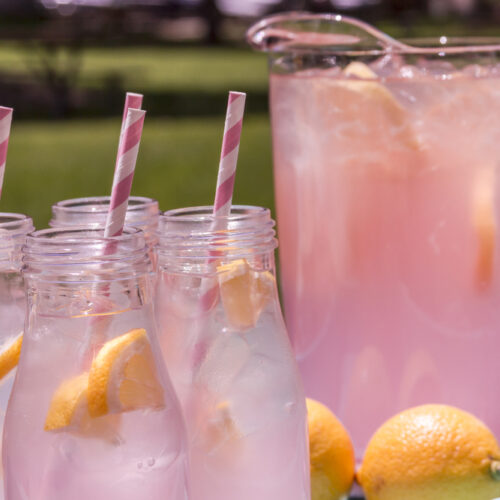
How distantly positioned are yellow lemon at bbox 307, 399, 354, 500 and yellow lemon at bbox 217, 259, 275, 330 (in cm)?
22

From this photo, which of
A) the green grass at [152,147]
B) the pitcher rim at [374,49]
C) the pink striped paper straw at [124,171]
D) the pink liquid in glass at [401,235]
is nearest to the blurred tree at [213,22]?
the green grass at [152,147]

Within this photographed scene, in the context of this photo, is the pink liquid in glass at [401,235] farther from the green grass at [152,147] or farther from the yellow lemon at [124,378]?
the green grass at [152,147]

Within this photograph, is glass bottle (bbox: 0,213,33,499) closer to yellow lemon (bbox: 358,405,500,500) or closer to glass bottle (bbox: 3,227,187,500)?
glass bottle (bbox: 3,227,187,500)

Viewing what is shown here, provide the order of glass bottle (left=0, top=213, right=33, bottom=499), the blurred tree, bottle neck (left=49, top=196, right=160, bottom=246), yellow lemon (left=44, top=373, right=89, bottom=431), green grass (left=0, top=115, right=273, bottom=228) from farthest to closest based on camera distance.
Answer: the blurred tree, green grass (left=0, top=115, right=273, bottom=228), bottle neck (left=49, top=196, right=160, bottom=246), glass bottle (left=0, top=213, right=33, bottom=499), yellow lemon (left=44, top=373, right=89, bottom=431)

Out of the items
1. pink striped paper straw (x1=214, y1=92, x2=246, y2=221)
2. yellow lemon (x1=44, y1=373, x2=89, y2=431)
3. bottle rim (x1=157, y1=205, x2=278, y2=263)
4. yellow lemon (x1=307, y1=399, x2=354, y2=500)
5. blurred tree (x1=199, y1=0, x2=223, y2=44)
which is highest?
blurred tree (x1=199, y1=0, x2=223, y2=44)

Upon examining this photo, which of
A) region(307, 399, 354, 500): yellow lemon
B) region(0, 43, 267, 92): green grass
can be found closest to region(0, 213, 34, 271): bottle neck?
region(307, 399, 354, 500): yellow lemon

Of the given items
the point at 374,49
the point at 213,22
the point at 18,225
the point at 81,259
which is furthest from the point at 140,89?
the point at 81,259

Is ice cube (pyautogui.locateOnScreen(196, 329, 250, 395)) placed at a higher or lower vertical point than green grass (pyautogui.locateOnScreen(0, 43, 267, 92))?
lower

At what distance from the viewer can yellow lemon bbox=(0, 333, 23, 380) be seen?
0.76 m

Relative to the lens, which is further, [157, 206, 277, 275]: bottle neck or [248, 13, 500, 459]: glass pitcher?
[248, 13, 500, 459]: glass pitcher

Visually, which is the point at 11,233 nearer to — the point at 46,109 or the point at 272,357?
the point at 272,357

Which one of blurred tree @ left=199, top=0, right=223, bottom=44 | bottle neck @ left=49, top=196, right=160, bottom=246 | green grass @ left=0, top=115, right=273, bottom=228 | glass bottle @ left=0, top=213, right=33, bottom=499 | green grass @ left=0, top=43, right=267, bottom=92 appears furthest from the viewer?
blurred tree @ left=199, top=0, right=223, bottom=44

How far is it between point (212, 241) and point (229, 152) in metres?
0.08

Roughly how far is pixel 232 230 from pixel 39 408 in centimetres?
21
